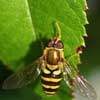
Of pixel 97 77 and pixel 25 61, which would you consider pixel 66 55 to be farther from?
pixel 97 77

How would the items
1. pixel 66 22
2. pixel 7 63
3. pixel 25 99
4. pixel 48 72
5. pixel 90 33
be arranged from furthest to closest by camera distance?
1. pixel 90 33
2. pixel 25 99
3. pixel 48 72
4. pixel 7 63
5. pixel 66 22

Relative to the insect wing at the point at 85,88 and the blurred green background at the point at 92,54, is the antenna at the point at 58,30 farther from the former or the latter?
the blurred green background at the point at 92,54

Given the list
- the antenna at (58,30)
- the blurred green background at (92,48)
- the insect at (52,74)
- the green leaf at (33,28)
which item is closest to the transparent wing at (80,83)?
the insect at (52,74)

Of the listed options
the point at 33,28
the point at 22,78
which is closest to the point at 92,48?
the point at 22,78

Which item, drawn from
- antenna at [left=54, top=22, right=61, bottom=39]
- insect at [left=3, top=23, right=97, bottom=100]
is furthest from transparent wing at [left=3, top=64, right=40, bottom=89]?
antenna at [left=54, top=22, right=61, bottom=39]

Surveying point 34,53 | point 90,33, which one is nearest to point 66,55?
point 34,53

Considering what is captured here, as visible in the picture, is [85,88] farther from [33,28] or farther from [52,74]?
[33,28]
